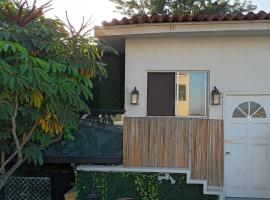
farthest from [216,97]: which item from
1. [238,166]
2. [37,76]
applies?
[37,76]

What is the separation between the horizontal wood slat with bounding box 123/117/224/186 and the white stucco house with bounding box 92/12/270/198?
0.74 metres

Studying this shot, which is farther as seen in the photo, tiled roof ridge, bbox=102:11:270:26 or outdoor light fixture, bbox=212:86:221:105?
outdoor light fixture, bbox=212:86:221:105

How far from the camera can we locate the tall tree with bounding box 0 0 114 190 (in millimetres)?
→ 6465

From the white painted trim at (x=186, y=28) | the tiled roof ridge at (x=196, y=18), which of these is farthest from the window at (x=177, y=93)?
the tiled roof ridge at (x=196, y=18)

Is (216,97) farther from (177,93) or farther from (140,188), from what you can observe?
(140,188)

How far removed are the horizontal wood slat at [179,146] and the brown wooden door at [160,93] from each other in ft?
4.40

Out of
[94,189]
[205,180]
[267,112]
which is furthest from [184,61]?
[94,189]

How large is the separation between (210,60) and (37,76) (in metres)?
4.44

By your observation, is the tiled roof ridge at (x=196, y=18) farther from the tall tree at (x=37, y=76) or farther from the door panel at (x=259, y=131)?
the door panel at (x=259, y=131)

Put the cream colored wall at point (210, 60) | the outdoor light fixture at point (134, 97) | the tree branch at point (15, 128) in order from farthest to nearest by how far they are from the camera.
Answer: the outdoor light fixture at point (134, 97) < the cream colored wall at point (210, 60) < the tree branch at point (15, 128)

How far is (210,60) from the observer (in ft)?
31.0

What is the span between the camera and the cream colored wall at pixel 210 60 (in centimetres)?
935

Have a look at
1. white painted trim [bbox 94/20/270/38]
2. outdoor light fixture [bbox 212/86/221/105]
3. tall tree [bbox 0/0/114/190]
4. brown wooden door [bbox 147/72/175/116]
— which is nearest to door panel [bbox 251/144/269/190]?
outdoor light fixture [bbox 212/86/221/105]

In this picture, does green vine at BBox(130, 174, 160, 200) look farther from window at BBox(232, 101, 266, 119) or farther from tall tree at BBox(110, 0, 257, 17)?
tall tree at BBox(110, 0, 257, 17)
